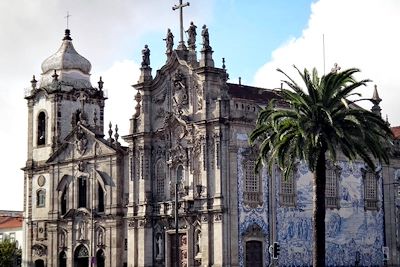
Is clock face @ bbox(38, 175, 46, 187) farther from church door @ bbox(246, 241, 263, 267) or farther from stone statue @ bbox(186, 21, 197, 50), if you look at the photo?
church door @ bbox(246, 241, 263, 267)

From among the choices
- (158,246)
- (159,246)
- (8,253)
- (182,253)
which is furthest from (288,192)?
(8,253)

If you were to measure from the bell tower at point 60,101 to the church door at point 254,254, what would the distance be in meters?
21.5

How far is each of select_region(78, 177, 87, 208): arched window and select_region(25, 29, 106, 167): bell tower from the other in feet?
18.3

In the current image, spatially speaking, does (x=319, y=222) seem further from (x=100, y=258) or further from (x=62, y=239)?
(x=62, y=239)

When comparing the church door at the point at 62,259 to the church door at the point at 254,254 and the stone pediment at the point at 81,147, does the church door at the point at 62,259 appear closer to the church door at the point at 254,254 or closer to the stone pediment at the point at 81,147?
the stone pediment at the point at 81,147

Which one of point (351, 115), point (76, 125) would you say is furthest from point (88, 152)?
point (351, 115)

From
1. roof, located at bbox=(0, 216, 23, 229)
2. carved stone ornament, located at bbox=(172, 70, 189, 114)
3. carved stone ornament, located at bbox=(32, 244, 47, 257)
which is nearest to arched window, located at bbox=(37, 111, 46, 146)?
carved stone ornament, located at bbox=(32, 244, 47, 257)

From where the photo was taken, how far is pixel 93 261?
67938 mm

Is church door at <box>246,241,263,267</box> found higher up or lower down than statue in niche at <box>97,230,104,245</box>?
lower down

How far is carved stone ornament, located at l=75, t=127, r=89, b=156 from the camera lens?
232 feet

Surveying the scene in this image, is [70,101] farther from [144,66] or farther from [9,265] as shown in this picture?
[9,265]

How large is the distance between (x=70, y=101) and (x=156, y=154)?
15341 mm

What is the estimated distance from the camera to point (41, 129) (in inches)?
3039

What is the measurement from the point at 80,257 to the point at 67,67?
16621 millimetres
